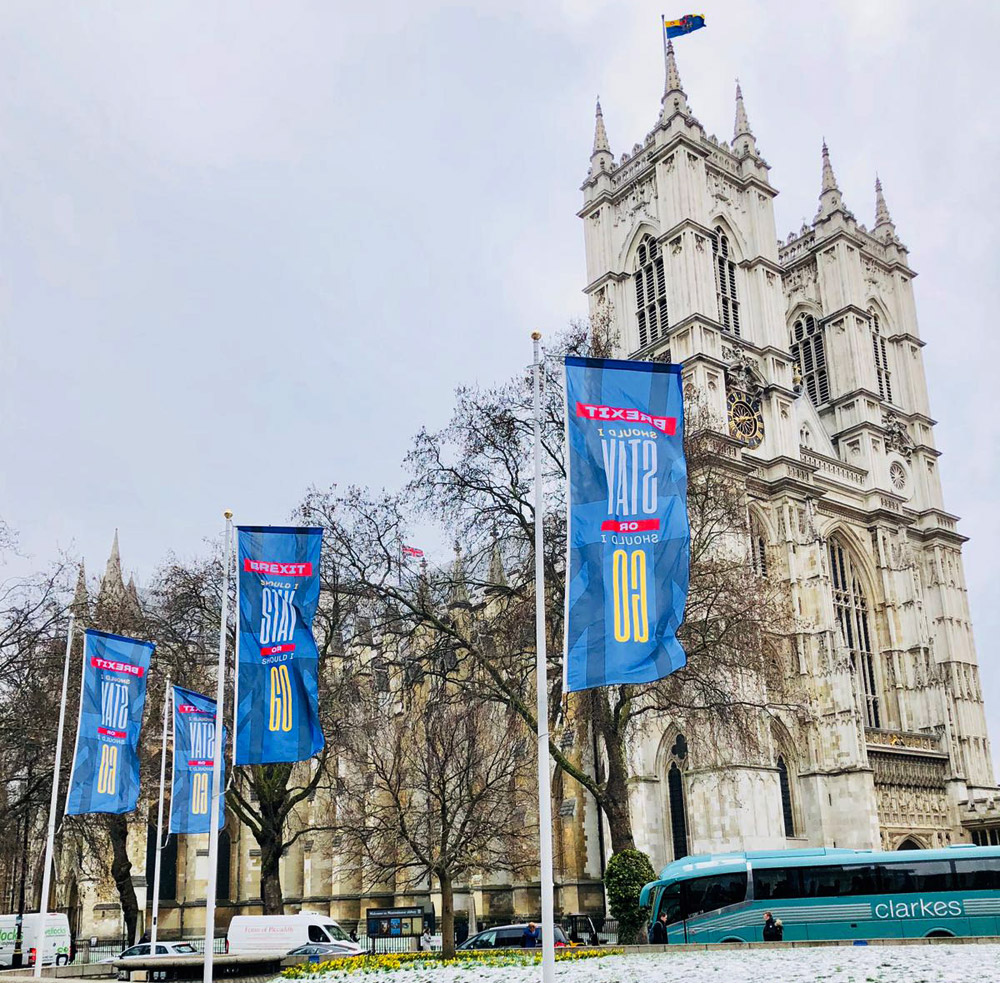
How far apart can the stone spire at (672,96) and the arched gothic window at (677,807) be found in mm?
29375

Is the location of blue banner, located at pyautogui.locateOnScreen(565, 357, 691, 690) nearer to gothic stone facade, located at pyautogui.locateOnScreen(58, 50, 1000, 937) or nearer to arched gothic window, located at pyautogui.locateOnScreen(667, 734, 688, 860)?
gothic stone facade, located at pyautogui.locateOnScreen(58, 50, 1000, 937)

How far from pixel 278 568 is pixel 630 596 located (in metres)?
6.47

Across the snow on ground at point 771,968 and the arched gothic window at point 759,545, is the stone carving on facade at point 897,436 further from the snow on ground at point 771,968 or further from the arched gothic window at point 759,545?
the snow on ground at point 771,968

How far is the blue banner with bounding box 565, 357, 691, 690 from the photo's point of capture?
1184 centimetres

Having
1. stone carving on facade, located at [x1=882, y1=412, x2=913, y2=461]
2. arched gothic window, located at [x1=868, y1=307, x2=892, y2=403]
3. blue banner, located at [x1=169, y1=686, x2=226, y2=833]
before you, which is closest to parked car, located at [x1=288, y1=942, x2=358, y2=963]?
blue banner, located at [x1=169, y1=686, x2=226, y2=833]

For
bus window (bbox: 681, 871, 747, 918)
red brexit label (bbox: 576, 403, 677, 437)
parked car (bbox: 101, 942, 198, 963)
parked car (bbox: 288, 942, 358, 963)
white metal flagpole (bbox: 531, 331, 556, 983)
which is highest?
red brexit label (bbox: 576, 403, 677, 437)

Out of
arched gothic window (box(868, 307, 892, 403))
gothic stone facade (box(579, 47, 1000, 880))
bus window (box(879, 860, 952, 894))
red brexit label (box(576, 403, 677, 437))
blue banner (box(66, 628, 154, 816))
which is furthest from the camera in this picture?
arched gothic window (box(868, 307, 892, 403))

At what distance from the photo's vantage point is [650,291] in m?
51.4

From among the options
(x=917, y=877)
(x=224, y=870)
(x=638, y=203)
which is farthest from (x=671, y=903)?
(x=638, y=203)

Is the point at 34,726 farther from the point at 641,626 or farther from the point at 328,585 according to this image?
the point at 641,626

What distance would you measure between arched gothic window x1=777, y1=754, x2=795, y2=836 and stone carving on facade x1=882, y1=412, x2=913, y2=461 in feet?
63.8

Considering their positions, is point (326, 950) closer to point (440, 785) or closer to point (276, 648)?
point (440, 785)

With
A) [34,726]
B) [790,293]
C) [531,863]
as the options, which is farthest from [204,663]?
[790,293]

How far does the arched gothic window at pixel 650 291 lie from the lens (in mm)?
50281
